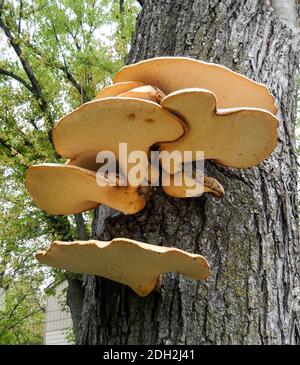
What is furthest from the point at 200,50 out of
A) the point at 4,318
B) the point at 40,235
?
the point at 4,318


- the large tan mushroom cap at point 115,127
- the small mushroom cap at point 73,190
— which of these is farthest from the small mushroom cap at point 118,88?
the small mushroom cap at point 73,190

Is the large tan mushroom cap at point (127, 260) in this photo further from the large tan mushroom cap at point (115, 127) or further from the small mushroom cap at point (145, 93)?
the small mushroom cap at point (145, 93)

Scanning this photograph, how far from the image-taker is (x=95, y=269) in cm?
161

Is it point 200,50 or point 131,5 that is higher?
point 131,5

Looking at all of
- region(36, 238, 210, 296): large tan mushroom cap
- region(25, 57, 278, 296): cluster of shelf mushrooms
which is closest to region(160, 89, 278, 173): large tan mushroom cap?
region(25, 57, 278, 296): cluster of shelf mushrooms

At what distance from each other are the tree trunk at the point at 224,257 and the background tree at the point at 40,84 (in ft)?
29.2

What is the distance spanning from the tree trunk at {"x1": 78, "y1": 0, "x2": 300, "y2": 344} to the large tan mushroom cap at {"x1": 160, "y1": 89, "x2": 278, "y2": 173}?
0.18 metres

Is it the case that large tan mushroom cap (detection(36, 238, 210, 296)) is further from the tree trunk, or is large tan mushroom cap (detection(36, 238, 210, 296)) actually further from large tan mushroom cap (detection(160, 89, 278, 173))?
large tan mushroom cap (detection(160, 89, 278, 173))

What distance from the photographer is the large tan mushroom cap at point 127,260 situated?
136cm

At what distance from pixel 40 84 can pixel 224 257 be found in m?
11.1
